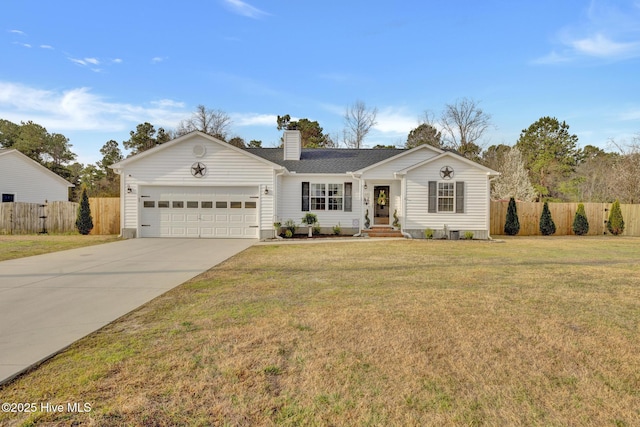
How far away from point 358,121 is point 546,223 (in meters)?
19.3

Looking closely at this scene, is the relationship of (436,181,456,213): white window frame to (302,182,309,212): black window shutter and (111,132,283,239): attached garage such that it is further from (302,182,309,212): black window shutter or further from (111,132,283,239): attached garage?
(111,132,283,239): attached garage

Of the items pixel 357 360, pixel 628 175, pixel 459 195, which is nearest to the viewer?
pixel 357 360

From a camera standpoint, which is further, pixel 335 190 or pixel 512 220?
pixel 512 220

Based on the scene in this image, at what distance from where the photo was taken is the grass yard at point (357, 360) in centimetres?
236

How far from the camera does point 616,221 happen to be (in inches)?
747

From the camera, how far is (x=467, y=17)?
13.3 m

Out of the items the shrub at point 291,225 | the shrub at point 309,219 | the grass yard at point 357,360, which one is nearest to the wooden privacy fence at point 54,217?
the shrub at point 291,225

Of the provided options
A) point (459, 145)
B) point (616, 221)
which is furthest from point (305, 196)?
point (459, 145)

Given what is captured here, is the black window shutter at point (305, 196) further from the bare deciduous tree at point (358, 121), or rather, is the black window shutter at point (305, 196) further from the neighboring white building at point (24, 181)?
the neighboring white building at point (24, 181)

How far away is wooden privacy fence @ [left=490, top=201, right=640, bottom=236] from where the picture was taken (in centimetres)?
1897

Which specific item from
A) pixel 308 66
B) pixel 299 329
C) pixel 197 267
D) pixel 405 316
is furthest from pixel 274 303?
pixel 308 66

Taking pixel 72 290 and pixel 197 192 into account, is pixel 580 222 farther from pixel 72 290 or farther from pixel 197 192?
pixel 72 290

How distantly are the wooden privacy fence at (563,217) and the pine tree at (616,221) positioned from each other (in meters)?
0.30

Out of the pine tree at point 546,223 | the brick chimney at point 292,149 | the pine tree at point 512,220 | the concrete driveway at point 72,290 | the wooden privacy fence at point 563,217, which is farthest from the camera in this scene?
the wooden privacy fence at point 563,217
